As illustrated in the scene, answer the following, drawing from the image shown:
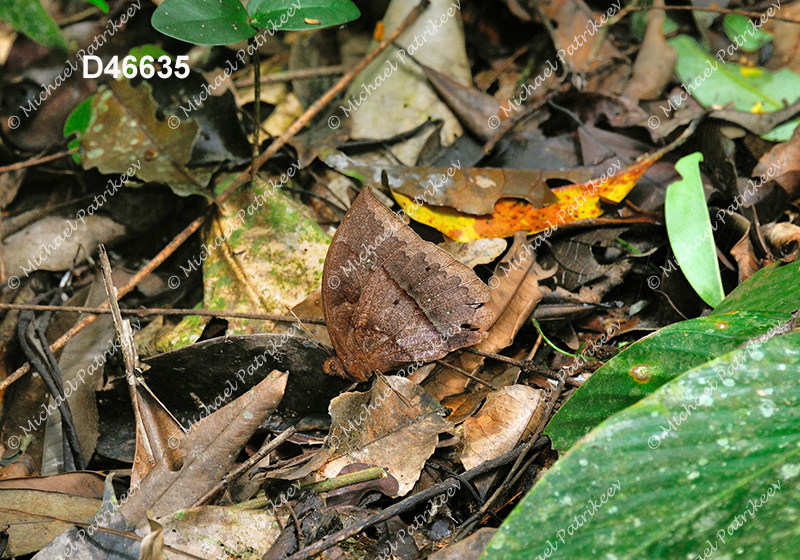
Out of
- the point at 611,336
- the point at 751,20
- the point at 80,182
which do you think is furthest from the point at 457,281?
the point at 751,20

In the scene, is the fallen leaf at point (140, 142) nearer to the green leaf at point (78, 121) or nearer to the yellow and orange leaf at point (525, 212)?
the green leaf at point (78, 121)

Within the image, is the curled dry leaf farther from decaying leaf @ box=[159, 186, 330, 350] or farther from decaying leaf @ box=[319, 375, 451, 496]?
decaying leaf @ box=[159, 186, 330, 350]

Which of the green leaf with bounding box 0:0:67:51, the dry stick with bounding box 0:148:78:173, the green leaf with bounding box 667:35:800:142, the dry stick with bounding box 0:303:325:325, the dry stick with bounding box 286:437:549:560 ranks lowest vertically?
the dry stick with bounding box 286:437:549:560

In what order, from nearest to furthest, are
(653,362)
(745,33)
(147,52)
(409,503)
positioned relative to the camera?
1. (653,362)
2. (409,503)
3. (147,52)
4. (745,33)

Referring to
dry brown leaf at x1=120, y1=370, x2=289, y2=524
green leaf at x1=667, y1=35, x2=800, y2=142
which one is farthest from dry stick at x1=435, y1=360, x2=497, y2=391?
green leaf at x1=667, y1=35, x2=800, y2=142

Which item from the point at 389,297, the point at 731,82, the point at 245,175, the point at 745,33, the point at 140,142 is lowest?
the point at 389,297

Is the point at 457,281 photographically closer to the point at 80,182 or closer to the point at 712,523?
the point at 712,523

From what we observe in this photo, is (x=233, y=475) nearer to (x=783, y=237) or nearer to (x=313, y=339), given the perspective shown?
(x=313, y=339)

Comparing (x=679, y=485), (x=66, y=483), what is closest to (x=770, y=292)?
(x=679, y=485)
